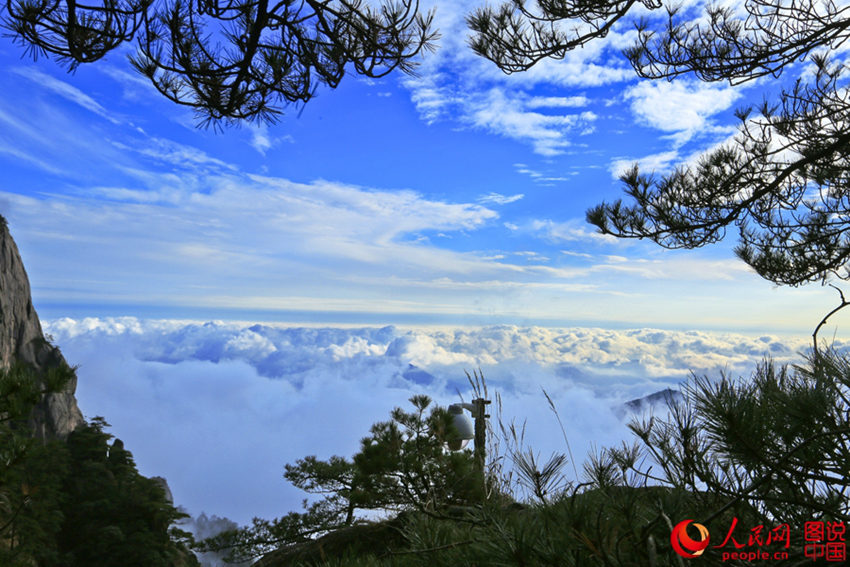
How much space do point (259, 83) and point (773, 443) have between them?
3410mm

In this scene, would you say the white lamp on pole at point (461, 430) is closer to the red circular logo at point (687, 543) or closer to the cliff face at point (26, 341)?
the red circular logo at point (687, 543)

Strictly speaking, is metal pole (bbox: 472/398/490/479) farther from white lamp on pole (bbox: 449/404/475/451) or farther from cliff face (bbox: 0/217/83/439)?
cliff face (bbox: 0/217/83/439)

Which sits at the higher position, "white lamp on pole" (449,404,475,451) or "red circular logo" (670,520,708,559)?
"red circular logo" (670,520,708,559)

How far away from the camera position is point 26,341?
13.2 meters

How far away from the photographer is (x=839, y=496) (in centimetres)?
75

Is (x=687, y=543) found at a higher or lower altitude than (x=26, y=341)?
higher

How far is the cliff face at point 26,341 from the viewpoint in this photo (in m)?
12.2

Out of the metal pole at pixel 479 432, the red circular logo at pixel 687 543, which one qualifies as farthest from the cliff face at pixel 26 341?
the red circular logo at pixel 687 543

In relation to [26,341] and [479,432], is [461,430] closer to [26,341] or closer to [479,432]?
[479,432]

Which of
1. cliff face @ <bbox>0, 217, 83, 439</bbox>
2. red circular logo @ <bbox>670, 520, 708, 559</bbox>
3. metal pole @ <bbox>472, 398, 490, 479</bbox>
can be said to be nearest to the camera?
red circular logo @ <bbox>670, 520, 708, 559</bbox>

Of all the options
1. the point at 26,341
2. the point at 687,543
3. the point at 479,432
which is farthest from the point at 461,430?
the point at 26,341

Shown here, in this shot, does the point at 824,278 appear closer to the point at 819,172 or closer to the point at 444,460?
the point at 819,172

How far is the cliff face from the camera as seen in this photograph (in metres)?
12.2

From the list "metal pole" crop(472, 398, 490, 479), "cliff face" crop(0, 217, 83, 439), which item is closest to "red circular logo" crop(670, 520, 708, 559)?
"metal pole" crop(472, 398, 490, 479)
